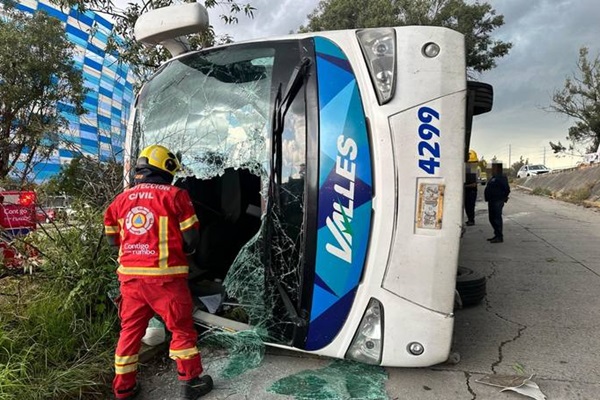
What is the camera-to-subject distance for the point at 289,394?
9.09 feet

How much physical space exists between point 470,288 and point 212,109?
113 inches

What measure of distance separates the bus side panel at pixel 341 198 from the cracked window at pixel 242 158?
0.14m

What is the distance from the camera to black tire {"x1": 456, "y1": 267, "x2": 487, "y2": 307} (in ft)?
13.5

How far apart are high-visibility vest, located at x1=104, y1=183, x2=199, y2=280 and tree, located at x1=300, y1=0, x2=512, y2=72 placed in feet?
69.1

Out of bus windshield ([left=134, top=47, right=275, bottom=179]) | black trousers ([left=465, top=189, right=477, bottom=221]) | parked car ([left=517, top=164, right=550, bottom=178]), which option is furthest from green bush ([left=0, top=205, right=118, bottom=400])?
parked car ([left=517, top=164, right=550, bottom=178])

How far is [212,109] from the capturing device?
10.5 ft

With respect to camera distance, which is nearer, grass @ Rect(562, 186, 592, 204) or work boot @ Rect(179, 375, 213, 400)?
work boot @ Rect(179, 375, 213, 400)

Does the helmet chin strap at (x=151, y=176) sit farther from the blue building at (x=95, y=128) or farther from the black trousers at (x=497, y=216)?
the black trousers at (x=497, y=216)

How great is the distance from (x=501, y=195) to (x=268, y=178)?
23.7ft

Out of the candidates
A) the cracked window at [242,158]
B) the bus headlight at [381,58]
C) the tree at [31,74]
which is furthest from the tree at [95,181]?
the tree at [31,74]

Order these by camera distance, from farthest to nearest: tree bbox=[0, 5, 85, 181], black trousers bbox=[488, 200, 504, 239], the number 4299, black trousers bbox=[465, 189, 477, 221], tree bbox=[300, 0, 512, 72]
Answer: tree bbox=[300, 0, 512, 72] < tree bbox=[0, 5, 85, 181] < black trousers bbox=[465, 189, 477, 221] < black trousers bbox=[488, 200, 504, 239] < the number 4299

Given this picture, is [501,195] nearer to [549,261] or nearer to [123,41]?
[549,261]

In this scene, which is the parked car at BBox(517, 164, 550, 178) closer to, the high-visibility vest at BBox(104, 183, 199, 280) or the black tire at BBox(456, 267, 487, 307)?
the black tire at BBox(456, 267, 487, 307)

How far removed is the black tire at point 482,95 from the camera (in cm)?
360
